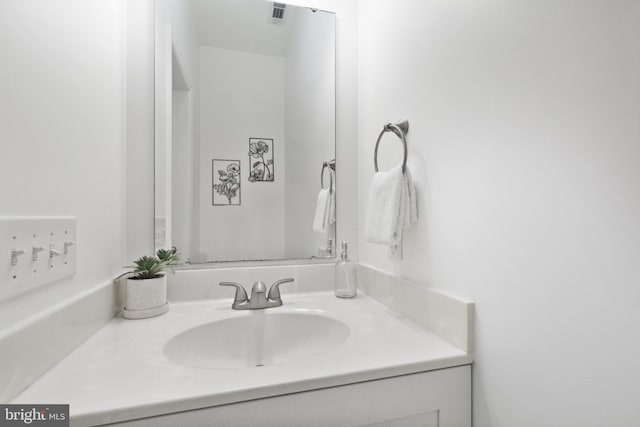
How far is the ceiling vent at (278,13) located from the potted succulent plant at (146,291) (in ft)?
3.28

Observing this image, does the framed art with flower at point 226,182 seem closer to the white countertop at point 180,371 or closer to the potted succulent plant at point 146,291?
the potted succulent plant at point 146,291

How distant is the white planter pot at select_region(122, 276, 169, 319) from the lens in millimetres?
937

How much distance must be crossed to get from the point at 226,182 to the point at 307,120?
1.35 feet

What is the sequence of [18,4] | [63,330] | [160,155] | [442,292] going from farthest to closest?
1. [160,155]
2. [442,292]
3. [63,330]
4. [18,4]

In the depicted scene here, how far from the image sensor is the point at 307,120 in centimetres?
129

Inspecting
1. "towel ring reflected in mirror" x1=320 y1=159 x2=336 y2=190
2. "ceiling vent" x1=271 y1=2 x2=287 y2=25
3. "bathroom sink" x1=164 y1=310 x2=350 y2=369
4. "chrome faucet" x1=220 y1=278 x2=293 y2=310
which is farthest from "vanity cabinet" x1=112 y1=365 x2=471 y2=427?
"ceiling vent" x1=271 y1=2 x2=287 y2=25

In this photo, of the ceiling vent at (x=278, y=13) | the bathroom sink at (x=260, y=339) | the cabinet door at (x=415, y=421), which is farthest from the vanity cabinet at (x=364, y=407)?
the ceiling vent at (x=278, y=13)

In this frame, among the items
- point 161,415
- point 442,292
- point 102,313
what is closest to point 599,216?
point 442,292

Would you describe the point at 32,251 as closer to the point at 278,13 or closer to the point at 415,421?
the point at 415,421

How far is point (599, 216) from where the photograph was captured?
466 millimetres

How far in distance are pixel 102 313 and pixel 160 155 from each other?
0.56 metres

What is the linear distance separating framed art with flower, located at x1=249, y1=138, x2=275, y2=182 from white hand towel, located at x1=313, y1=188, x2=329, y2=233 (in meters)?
0.21

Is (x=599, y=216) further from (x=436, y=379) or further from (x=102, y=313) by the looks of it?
(x=102, y=313)

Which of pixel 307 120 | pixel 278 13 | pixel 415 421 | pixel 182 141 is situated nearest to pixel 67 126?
pixel 182 141
